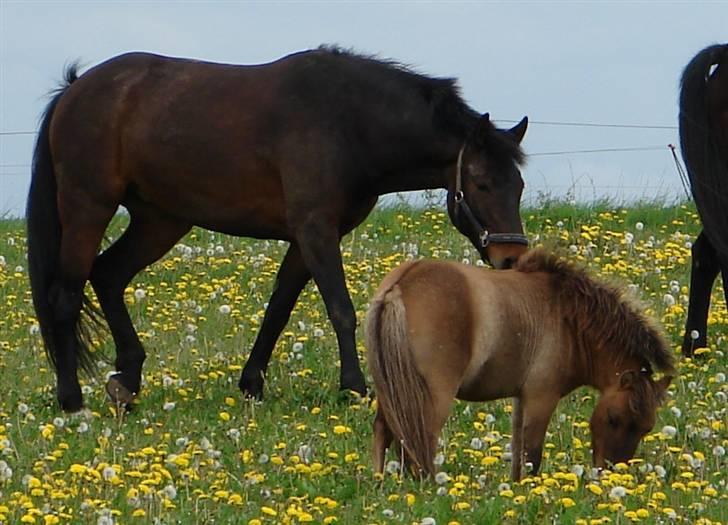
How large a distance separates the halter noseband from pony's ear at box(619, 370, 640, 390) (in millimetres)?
2010

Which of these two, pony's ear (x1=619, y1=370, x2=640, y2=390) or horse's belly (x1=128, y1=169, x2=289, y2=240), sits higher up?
horse's belly (x1=128, y1=169, x2=289, y2=240)

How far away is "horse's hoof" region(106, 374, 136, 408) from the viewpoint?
9.98 m

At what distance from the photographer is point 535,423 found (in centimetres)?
764

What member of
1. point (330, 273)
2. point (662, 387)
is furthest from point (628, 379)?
point (330, 273)

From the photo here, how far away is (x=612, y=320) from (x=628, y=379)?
1.08 feet

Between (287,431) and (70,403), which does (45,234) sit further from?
(287,431)

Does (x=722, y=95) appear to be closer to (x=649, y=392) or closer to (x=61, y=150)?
(x=649, y=392)

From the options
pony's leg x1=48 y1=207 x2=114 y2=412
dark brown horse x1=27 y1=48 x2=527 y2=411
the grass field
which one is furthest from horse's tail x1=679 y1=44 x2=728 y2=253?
pony's leg x1=48 y1=207 x2=114 y2=412

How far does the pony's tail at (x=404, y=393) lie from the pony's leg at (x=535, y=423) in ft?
1.86

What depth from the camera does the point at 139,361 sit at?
10430mm

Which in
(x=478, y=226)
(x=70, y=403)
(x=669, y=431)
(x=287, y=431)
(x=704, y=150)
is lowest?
(x=70, y=403)

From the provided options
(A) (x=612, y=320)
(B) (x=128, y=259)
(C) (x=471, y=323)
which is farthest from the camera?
(B) (x=128, y=259)

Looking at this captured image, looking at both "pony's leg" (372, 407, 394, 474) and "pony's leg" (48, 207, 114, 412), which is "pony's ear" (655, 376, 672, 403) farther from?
"pony's leg" (48, 207, 114, 412)

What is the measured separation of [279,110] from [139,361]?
1819 mm
